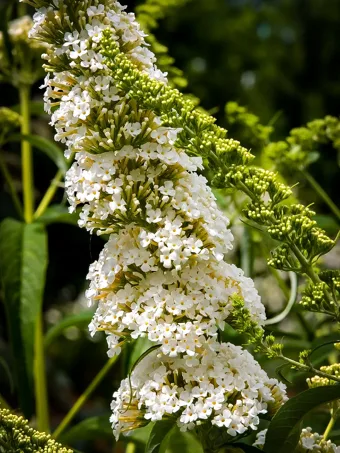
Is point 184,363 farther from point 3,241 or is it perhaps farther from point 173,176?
point 3,241

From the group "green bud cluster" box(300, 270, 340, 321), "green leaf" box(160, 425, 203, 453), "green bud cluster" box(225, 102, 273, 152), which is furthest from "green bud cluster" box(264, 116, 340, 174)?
"green bud cluster" box(300, 270, 340, 321)

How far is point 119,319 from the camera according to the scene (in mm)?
827

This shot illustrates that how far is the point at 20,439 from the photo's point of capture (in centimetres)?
76

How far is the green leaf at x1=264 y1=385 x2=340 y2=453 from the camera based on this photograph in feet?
2.60

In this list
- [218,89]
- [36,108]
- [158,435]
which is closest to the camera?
[158,435]

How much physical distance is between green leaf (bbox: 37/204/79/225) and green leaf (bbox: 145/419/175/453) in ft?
1.77

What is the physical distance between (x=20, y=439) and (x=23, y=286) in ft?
1.78

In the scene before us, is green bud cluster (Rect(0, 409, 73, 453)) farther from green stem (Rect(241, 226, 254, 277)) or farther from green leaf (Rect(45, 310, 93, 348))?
green stem (Rect(241, 226, 254, 277))

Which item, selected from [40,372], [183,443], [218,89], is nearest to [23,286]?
[40,372]

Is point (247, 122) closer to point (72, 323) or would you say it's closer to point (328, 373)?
point (72, 323)

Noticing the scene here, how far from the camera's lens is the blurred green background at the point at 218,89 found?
3023mm

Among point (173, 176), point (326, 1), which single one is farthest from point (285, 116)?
point (173, 176)

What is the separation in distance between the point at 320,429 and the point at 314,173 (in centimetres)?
107

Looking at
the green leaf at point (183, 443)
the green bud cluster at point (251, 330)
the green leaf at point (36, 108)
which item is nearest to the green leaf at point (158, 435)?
the green bud cluster at point (251, 330)
